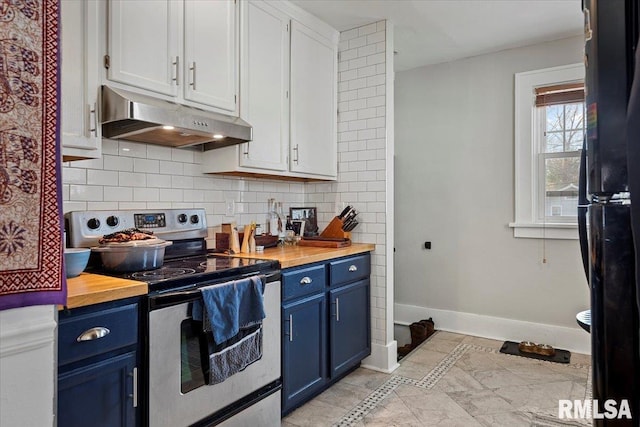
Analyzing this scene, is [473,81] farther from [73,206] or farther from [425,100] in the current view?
[73,206]

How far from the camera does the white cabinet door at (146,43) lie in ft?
6.21

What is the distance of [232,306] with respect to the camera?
186 cm

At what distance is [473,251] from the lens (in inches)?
155

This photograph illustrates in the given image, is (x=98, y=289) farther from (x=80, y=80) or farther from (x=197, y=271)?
(x=80, y=80)

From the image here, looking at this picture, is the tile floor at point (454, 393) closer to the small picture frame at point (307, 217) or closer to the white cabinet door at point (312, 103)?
the small picture frame at point (307, 217)

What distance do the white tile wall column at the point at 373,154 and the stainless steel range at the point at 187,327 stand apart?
3.77ft

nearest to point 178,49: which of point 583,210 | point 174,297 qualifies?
point 174,297

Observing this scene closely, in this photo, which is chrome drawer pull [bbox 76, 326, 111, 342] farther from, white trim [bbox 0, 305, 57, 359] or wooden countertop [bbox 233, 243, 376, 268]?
wooden countertop [bbox 233, 243, 376, 268]

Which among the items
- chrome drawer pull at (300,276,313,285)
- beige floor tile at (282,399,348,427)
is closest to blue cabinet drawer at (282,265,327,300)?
chrome drawer pull at (300,276,313,285)

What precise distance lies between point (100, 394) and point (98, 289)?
0.37 metres

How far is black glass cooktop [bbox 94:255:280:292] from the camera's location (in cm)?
169

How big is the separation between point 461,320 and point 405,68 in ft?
8.44

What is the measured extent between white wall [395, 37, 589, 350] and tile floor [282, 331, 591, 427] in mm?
546

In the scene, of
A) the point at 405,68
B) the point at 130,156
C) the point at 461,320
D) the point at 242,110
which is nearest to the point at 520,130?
the point at 405,68
